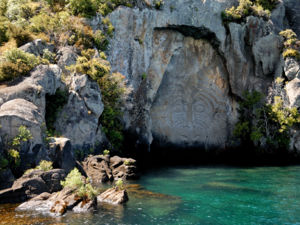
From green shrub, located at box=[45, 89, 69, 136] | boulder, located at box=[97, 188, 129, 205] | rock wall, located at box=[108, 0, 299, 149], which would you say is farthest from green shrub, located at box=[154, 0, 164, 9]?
boulder, located at box=[97, 188, 129, 205]

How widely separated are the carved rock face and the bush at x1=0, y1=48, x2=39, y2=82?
18.8 m

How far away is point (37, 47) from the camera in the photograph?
88.9ft

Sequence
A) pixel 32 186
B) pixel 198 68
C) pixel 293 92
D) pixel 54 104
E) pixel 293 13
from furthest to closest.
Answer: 1. pixel 293 13
2. pixel 198 68
3. pixel 293 92
4. pixel 54 104
5. pixel 32 186

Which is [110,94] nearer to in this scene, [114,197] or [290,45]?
[114,197]

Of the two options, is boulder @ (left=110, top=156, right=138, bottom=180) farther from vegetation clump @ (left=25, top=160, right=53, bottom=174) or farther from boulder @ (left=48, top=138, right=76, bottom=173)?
vegetation clump @ (left=25, top=160, right=53, bottom=174)

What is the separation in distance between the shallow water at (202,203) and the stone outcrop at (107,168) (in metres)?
1.22

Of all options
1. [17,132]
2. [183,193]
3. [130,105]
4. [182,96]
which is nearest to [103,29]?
[130,105]

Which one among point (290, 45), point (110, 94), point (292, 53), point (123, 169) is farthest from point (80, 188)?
point (290, 45)

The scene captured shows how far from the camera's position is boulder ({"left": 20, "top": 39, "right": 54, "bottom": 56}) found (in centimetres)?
2583

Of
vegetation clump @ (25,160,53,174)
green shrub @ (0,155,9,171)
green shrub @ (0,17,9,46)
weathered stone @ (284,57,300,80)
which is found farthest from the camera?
weathered stone @ (284,57,300,80)

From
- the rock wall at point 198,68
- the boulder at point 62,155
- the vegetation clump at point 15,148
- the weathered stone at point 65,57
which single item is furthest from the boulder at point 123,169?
the weathered stone at point 65,57

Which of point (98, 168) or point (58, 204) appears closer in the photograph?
point (58, 204)

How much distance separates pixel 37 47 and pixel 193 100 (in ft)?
67.0

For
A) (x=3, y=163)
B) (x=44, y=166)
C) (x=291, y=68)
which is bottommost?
(x=44, y=166)
